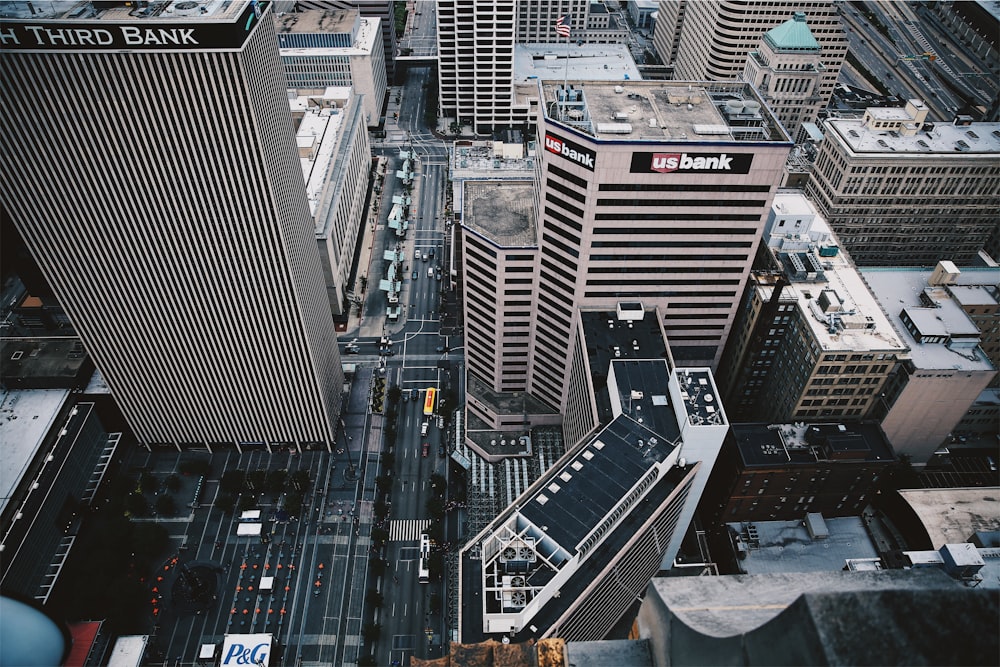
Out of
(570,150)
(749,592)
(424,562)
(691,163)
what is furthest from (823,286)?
(749,592)

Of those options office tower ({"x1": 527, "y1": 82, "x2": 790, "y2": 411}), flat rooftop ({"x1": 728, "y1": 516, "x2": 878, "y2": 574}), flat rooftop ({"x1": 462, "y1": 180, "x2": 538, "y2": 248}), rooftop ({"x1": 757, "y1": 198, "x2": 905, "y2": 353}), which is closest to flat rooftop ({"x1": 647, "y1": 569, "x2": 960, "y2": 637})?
office tower ({"x1": 527, "y1": 82, "x2": 790, "y2": 411})

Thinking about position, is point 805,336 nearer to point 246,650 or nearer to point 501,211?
point 501,211

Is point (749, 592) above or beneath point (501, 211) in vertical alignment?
above

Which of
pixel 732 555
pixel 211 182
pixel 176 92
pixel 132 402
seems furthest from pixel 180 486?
pixel 732 555

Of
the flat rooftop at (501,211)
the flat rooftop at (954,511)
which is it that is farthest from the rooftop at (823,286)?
the flat rooftop at (501,211)

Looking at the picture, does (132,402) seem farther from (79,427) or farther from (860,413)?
(860,413)

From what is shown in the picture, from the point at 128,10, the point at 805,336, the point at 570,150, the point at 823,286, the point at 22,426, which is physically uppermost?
the point at 128,10
